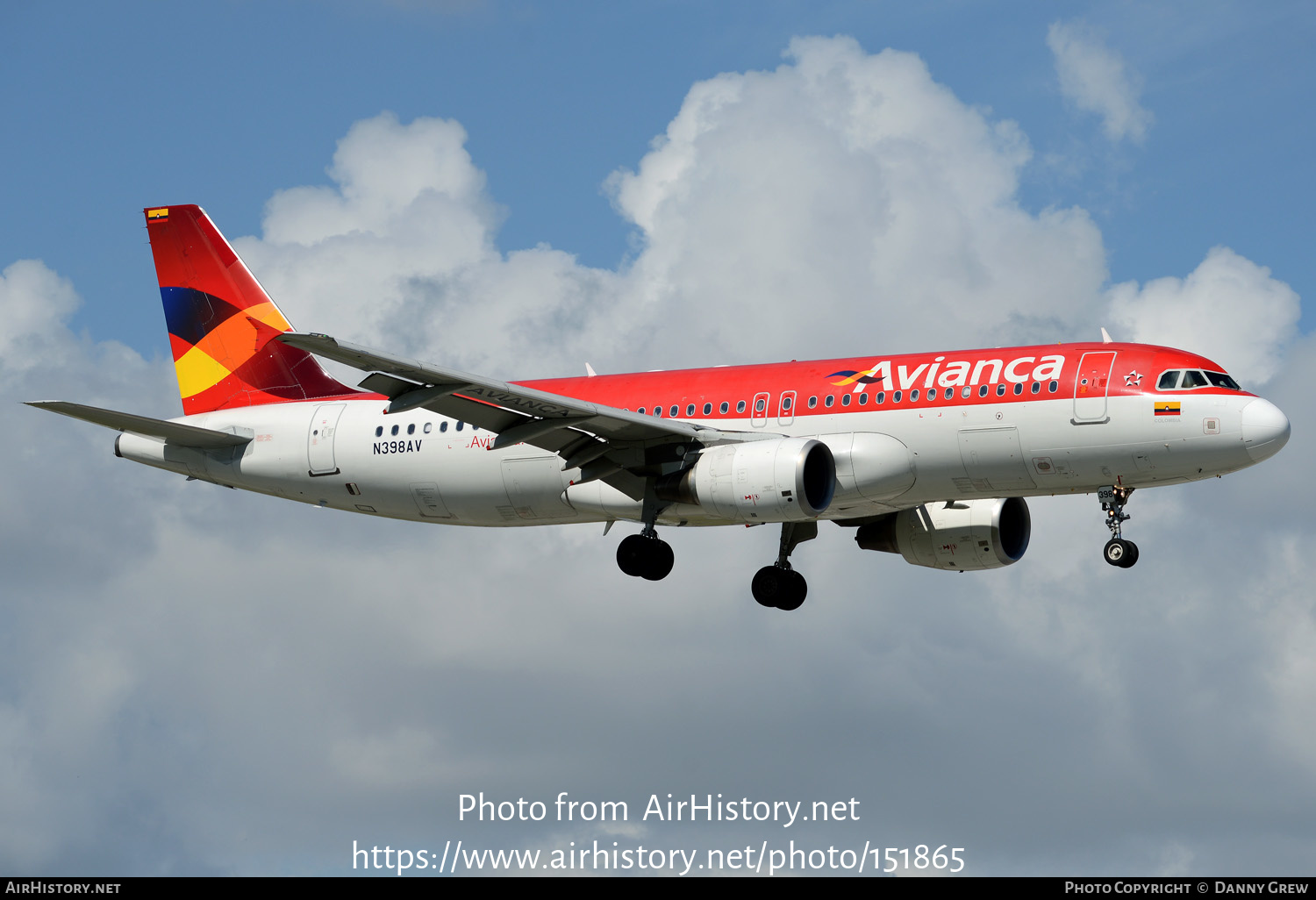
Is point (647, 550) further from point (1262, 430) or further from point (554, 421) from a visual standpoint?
point (1262, 430)

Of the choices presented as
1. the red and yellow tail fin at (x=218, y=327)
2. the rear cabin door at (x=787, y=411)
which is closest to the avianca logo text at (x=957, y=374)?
the rear cabin door at (x=787, y=411)

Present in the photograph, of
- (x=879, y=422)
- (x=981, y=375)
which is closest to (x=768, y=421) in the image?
(x=879, y=422)

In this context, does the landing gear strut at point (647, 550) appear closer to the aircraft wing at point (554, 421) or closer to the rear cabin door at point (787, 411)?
the aircraft wing at point (554, 421)

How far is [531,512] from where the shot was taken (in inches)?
1692

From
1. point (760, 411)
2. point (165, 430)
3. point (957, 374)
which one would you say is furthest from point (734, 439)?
point (165, 430)

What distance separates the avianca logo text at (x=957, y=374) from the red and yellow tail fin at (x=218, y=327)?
16.4 metres

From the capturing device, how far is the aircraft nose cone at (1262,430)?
1416 inches

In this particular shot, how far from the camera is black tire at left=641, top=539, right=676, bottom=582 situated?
132 feet

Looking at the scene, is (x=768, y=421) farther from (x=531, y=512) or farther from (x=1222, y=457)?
(x=1222, y=457)

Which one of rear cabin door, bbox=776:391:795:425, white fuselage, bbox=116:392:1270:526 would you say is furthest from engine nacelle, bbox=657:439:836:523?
rear cabin door, bbox=776:391:795:425

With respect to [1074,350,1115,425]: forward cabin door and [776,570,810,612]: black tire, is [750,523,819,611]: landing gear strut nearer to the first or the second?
[776,570,810,612]: black tire

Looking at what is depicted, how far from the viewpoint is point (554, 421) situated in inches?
1517

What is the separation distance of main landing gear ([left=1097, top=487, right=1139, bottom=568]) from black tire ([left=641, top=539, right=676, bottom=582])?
10.7 metres
